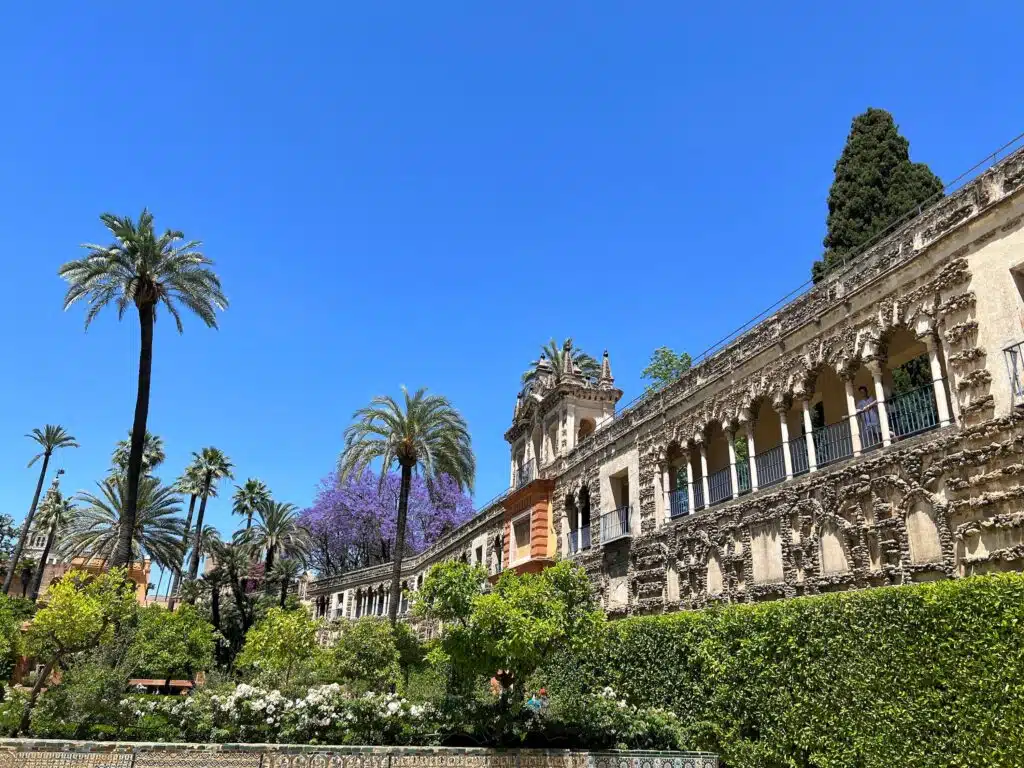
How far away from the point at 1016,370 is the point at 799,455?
567 cm

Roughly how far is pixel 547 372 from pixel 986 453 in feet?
92.1

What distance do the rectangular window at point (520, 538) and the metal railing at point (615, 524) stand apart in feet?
21.5

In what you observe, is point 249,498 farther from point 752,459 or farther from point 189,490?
point 752,459

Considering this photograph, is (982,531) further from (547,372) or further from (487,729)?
(547,372)

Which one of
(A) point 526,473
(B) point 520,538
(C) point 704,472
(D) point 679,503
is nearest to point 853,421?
(C) point 704,472

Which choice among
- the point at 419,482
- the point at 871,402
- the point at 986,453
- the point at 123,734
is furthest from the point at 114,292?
the point at 419,482

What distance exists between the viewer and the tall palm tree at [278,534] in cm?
4859

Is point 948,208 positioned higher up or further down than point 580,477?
higher up

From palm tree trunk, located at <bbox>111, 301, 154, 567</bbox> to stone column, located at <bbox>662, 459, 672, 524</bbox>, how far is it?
1652 centimetres

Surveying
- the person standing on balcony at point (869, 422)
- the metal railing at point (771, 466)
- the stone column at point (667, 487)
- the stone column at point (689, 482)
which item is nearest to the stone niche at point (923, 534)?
the person standing on balcony at point (869, 422)

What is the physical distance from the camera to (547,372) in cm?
3856

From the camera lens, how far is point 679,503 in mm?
20453

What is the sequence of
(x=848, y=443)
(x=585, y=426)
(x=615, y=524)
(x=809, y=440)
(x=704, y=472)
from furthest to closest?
(x=585, y=426) → (x=615, y=524) → (x=704, y=472) → (x=809, y=440) → (x=848, y=443)

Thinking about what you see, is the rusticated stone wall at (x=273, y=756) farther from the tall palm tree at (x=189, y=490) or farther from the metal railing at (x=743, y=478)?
the tall palm tree at (x=189, y=490)
